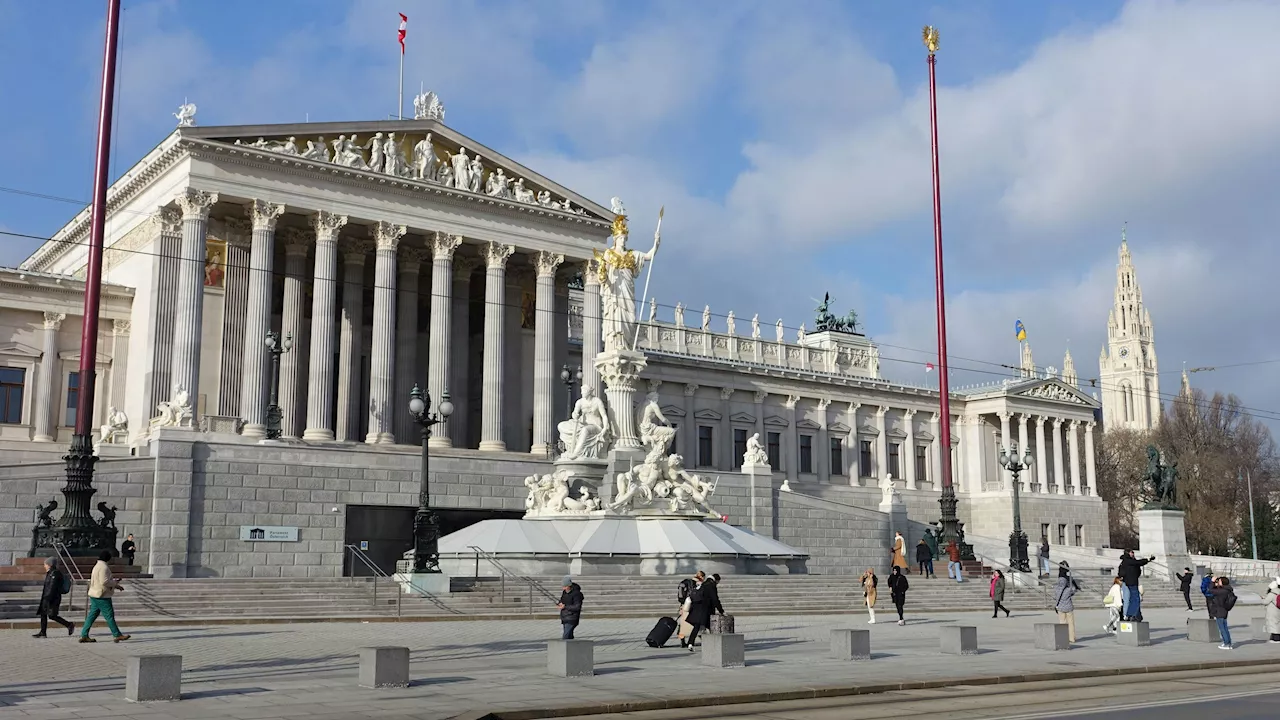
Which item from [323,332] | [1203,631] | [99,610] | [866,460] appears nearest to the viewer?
[99,610]

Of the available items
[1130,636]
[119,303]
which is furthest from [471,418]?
[1130,636]

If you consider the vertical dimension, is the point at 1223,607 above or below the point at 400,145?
below

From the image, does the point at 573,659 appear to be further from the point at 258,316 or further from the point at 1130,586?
the point at 258,316

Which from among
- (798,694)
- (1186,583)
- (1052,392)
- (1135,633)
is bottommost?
(798,694)

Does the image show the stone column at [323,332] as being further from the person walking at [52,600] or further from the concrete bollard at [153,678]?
the concrete bollard at [153,678]

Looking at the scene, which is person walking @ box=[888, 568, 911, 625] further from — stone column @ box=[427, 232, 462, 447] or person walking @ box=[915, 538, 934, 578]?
stone column @ box=[427, 232, 462, 447]

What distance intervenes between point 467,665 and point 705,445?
58.4 m

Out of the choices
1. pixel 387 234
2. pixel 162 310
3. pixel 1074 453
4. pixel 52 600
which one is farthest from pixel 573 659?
pixel 1074 453

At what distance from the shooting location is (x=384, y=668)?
14.7 metres

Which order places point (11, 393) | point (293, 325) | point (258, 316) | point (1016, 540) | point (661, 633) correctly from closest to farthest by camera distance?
1. point (661, 633)
2. point (1016, 540)
3. point (258, 316)
4. point (11, 393)
5. point (293, 325)

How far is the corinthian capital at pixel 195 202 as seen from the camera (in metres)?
47.0

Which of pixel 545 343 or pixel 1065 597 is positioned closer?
pixel 1065 597

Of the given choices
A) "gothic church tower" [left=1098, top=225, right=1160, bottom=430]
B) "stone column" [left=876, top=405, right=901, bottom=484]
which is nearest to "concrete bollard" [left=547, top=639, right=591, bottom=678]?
"stone column" [left=876, top=405, right=901, bottom=484]

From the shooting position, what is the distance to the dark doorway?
143 feet
